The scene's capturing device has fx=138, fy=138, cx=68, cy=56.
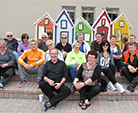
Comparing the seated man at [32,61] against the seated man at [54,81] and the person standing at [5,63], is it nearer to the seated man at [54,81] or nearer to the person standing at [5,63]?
the person standing at [5,63]

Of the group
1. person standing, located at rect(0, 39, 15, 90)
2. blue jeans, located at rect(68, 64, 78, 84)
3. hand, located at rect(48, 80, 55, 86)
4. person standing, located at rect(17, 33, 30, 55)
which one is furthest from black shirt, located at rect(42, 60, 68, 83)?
person standing, located at rect(17, 33, 30, 55)

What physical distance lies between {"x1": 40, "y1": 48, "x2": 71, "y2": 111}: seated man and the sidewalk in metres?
0.21

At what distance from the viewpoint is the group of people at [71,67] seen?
2.95 meters

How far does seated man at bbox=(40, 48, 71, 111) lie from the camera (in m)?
2.87

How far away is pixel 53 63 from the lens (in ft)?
10.4

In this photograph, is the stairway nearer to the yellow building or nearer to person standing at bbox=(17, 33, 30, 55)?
person standing at bbox=(17, 33, 30, 55)

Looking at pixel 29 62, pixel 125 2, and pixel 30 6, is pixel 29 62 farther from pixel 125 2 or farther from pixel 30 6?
pixel 125 2

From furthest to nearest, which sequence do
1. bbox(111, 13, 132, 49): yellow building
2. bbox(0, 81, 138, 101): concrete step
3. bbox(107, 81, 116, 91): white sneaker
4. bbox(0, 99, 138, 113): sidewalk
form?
bbox(111, 13, 132, 49): yellow building → bbox(107, 81, 116, 91): white sneaker → bbox(0, 81, 138, 101): concrete step → bbox(0, 99, 138, 113): sidewalk

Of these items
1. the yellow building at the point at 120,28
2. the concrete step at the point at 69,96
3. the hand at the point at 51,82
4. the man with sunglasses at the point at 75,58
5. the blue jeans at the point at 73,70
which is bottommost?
the concrete step at the point at 69,96

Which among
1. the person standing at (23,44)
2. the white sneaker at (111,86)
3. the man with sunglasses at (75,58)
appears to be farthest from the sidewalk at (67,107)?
the person standing at (23,44)

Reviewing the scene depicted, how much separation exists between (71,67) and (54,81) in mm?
609

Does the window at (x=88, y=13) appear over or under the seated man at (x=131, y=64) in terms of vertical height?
over

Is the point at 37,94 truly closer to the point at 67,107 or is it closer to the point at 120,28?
the point at 67,107

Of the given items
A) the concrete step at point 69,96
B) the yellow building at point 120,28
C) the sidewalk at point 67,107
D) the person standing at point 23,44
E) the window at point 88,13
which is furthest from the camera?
the window at point 88,13
